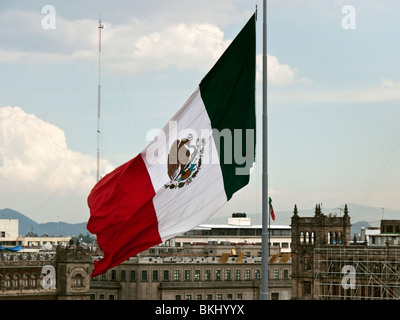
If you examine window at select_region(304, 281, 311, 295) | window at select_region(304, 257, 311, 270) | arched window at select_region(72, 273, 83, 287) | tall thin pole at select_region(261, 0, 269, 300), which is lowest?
window at select_region(304, 281, 311, 295)

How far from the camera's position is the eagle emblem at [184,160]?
76.4 feet

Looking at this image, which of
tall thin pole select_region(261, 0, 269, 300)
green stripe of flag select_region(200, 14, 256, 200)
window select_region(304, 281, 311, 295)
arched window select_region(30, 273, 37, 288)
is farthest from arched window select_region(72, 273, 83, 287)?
tall thin pole select_region(261, 0, 269, 300)

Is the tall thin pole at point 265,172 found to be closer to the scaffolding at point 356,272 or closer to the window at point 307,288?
the scaffolding at point 356,272

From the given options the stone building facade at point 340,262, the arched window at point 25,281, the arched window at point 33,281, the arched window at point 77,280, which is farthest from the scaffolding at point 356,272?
the arched window at point 25,281

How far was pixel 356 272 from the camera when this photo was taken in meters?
124

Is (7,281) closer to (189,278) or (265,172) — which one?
(189,278)

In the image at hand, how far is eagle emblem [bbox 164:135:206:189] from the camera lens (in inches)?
917

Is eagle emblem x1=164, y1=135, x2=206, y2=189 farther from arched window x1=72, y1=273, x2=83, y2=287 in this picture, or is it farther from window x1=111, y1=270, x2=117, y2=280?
window x1=111, y1=270, x2=117, y2=280

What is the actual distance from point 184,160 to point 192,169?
290 millimetres

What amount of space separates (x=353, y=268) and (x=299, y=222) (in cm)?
2308

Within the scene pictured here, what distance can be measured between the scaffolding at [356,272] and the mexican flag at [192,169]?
301 ft

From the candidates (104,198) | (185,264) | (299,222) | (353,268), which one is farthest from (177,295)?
(104,198)

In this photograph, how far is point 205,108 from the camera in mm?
23484

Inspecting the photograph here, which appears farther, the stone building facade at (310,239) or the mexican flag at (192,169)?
the stone building facade at (310,239)
